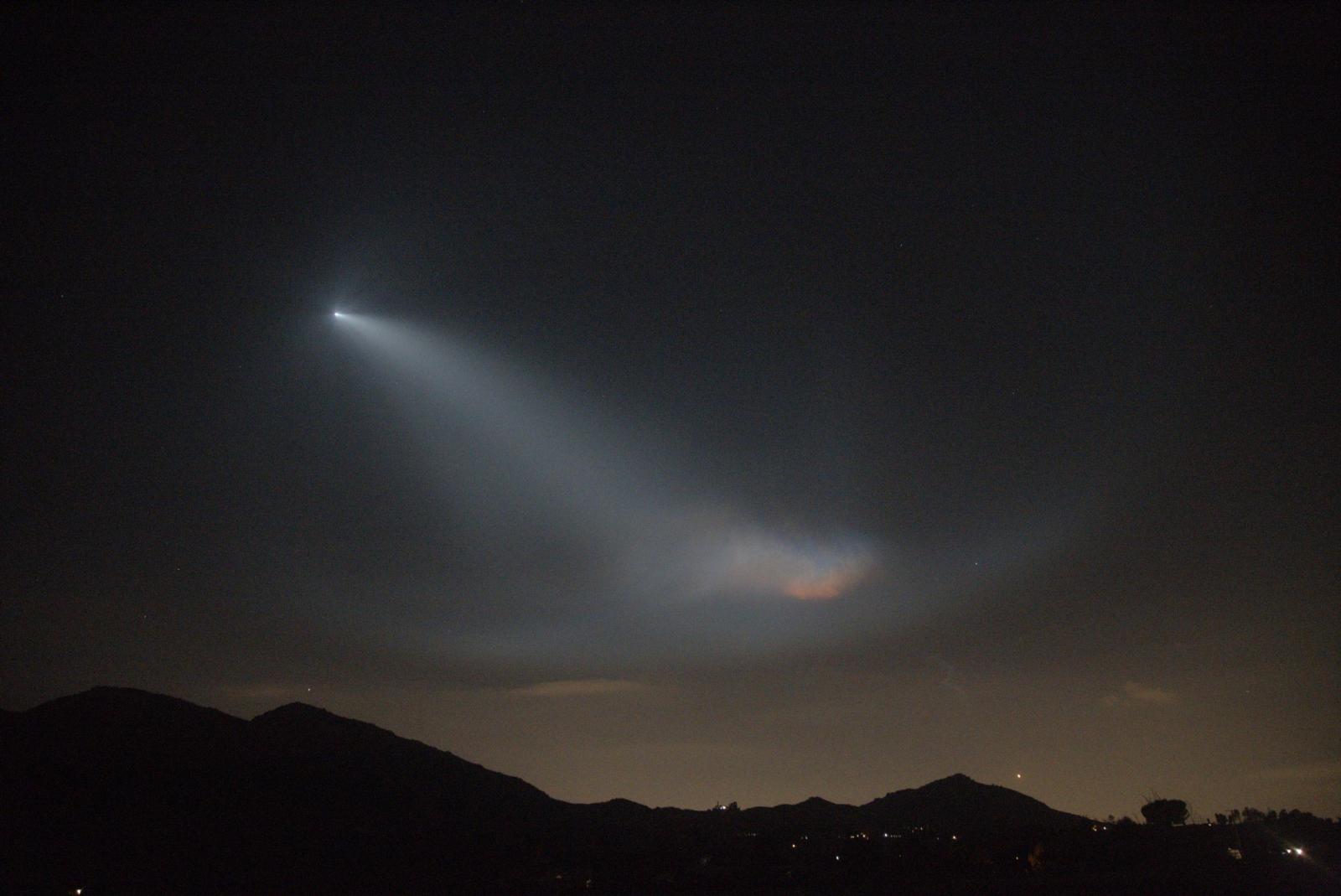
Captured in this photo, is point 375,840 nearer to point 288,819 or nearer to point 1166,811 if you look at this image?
point 288,819

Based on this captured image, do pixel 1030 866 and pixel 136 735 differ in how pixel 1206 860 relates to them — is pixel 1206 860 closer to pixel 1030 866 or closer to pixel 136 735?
pixel 1030 866

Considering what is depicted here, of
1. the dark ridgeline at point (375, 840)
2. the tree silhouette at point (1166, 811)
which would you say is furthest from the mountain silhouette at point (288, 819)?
the tree silhouette at point (1166, 811)

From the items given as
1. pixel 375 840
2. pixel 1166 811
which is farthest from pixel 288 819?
pixel 1166 811

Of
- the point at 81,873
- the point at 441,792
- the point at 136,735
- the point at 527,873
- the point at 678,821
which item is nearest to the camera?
the point at 81,873

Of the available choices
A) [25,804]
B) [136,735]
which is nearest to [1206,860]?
[25,804]

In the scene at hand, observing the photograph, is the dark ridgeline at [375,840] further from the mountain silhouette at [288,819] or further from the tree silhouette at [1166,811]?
the tree silhouette at [1166,811]

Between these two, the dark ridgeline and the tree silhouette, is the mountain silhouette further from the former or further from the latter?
the tree silhouette

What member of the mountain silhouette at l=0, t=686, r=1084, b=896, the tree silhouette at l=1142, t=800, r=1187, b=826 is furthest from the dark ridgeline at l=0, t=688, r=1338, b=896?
the tree silhouette at l=1142, t=800, r=1187, b=826

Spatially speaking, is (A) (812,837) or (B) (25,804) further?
(A) (812,837)
